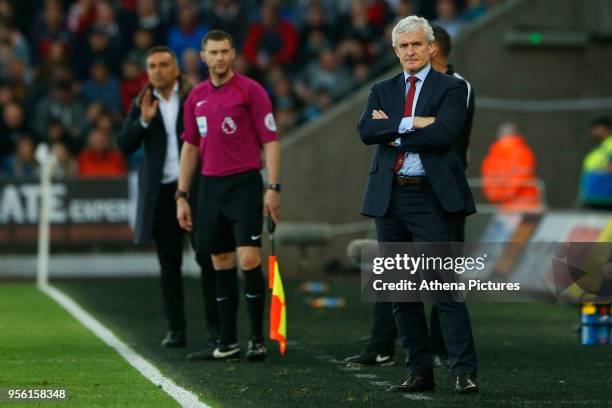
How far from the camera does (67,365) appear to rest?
401 inches

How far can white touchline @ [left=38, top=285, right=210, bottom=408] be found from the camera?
851 centimetres

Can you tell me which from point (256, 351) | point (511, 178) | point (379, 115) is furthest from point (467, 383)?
point (511, 178)

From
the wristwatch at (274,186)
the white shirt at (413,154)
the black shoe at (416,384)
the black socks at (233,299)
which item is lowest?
the black shoe at (416,384)

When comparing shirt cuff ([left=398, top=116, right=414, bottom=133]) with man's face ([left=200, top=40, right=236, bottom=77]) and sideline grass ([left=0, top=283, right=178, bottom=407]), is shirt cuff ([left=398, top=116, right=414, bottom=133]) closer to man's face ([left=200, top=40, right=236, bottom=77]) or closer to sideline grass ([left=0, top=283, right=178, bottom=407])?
sideline grass ([left=0, top=283, right=178, bottom=407])

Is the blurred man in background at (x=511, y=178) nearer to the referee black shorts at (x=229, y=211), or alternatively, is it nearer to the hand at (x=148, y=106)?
the hand at (x=148, y=106)

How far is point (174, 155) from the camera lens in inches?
463

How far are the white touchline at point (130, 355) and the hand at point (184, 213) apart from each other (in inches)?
38.3

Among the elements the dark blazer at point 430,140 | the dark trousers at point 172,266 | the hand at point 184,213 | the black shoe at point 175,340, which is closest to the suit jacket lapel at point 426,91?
the dark blazer at point 430,140

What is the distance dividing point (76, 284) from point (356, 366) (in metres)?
9.66

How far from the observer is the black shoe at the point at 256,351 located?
10.6m

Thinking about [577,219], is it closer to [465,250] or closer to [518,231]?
[518,231]

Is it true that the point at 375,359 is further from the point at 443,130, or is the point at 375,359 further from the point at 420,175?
the point at 443,130

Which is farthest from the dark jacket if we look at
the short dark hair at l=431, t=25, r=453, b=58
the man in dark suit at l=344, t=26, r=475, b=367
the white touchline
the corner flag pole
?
the corner flag pole

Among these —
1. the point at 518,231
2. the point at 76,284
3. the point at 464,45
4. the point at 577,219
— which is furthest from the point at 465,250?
the point at 464,45
